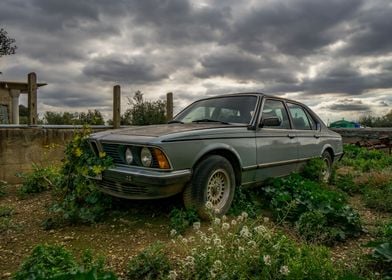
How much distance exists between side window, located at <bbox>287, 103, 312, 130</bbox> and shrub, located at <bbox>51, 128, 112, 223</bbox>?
11.1 feet

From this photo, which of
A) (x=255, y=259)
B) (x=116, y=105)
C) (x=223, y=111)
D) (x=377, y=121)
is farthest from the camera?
(x=377, y=121)

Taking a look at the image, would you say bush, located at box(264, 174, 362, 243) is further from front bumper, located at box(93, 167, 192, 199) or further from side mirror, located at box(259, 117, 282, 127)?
front bumper, located at box(93, 167, 192, 199)

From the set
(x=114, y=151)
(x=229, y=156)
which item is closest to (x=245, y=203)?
(x=229, y=156)

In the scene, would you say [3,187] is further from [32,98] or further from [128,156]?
[128,156]

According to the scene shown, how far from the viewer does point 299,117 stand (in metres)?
6.06

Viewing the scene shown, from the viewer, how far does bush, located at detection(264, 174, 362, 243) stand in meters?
3.67

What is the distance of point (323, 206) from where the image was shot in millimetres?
4094

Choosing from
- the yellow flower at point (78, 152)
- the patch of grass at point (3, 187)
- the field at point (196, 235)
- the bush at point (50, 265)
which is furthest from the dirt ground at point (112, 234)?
the patch of grass at point (3, 187)

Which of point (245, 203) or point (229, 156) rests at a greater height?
point (229, 156)

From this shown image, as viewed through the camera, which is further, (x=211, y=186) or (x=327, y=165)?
(x=327, y=165)

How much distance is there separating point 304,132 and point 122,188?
350 centimetres

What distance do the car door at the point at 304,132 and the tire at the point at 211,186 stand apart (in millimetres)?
2057

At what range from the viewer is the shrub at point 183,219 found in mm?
3674

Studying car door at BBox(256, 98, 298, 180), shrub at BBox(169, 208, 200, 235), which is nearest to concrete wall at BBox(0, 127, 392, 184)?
shrub at BBox(169, 208, 200, 235)
